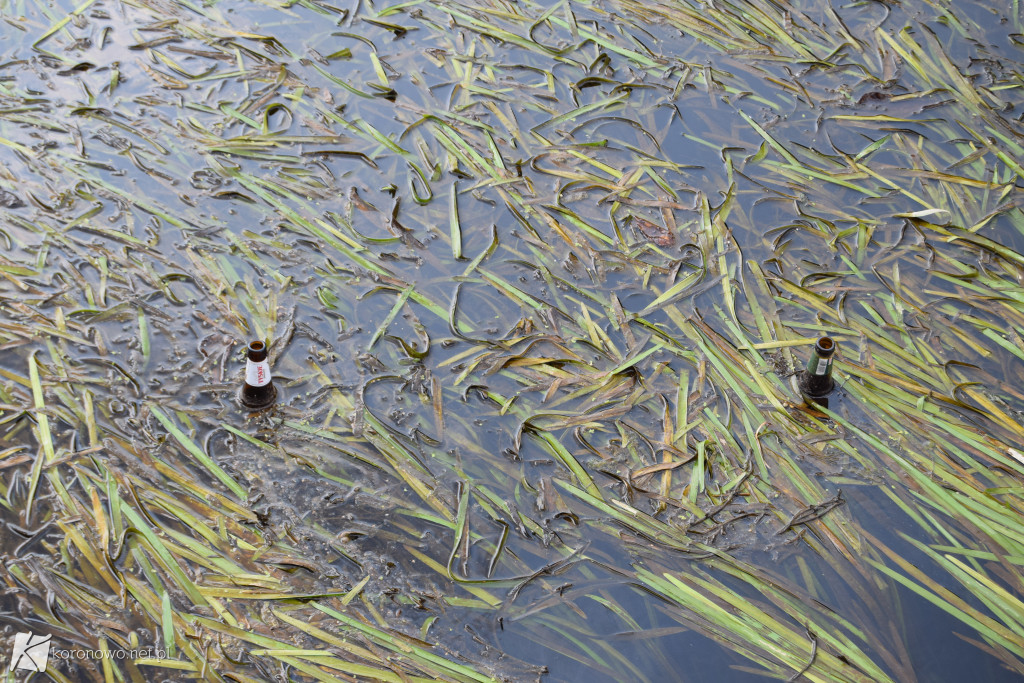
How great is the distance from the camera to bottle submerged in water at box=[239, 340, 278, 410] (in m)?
2.99

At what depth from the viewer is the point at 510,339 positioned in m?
3.50

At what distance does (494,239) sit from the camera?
392 centimetres

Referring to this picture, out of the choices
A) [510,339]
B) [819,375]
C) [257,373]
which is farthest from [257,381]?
[819,375]

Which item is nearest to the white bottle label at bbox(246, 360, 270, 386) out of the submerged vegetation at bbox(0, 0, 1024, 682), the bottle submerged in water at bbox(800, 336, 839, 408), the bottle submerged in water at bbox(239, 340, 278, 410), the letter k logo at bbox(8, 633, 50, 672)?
the bottle submerged in water at bbox(239, 340, 278, 410)

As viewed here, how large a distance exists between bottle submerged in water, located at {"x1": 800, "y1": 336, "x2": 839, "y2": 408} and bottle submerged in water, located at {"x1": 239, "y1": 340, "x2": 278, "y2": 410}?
2.01m

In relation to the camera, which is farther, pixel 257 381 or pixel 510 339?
pixel 510 339

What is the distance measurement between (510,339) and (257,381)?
1.02 metres

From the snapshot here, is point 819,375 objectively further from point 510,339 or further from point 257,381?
point 257,381

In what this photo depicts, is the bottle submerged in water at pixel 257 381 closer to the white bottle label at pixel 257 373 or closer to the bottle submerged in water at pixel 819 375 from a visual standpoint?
the white bottle label at pixel 257 373

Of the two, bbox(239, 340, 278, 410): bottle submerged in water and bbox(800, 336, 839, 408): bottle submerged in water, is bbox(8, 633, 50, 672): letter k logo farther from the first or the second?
bbox(800, 336, 839, 408): bottle submerged in water

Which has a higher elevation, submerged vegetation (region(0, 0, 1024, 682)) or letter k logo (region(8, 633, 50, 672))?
submerged vegetation (region(0, 0, 1024, 682))

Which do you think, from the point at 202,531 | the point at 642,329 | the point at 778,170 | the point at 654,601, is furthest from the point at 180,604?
the point at 778,170

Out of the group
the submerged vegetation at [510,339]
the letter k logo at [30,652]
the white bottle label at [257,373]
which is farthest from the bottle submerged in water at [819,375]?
the letter k logo at [30,652]

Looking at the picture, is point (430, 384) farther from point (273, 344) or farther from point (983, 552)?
point (983, 552)
